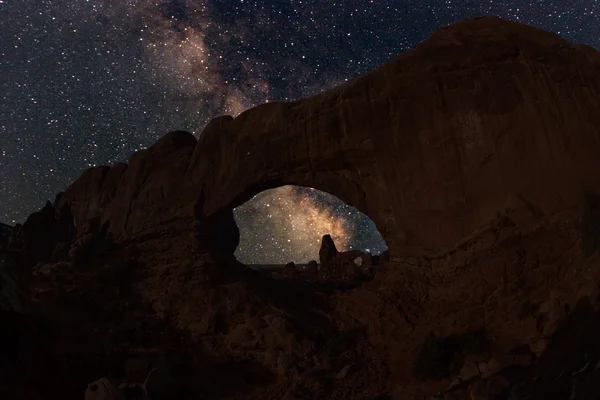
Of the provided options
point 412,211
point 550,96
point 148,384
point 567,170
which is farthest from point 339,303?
point 550,96

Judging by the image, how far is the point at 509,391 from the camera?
1127 centimetres

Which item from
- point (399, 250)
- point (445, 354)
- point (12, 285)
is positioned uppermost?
point (399, 250)

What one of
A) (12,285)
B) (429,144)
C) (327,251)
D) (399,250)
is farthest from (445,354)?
(327,251)

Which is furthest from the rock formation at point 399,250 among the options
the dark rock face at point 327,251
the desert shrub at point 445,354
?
the dark rock face at point 327,251

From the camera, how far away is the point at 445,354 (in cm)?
1420

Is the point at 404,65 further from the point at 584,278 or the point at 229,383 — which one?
the point at 229,383

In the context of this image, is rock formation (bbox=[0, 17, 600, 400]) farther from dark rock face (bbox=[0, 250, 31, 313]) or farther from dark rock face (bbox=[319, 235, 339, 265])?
dark rock face (bbox=[319, 235, 339, 265])

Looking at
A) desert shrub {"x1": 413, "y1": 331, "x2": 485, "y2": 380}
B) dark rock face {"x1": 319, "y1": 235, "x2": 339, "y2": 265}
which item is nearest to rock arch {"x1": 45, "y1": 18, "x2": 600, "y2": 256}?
desert shrub {"x1": 413, "y1": 331, "x2": 485, "y2": 380}

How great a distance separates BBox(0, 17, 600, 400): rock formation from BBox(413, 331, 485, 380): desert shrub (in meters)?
0.07

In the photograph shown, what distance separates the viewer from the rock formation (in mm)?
14039

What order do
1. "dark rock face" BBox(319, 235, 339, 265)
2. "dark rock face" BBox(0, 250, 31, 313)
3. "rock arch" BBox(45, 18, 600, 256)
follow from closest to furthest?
"dark rock face" BBox(0, 250, 31, 313), "rock arch" BBox(45, 18, 600, 256), "dark rock face" BBox(319, 235, 339, 265)

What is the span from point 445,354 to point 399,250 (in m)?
5.98

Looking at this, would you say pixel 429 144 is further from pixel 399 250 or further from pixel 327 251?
pixel 327 251

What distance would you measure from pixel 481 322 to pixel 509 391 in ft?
12.9
